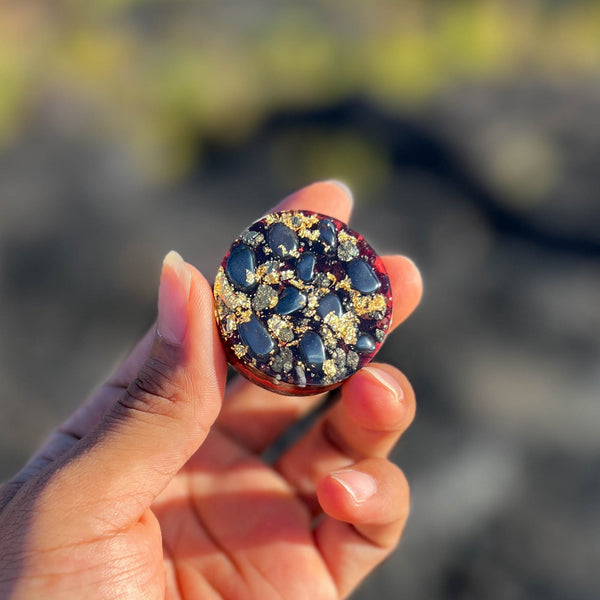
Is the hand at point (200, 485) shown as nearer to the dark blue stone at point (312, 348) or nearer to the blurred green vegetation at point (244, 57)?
the dark blue stone at point (312, 348)

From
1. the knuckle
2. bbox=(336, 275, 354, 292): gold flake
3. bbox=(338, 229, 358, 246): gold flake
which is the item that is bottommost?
the knuckle

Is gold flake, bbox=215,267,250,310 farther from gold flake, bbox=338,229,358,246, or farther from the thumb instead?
gold flake, bbox=338,229,358,246

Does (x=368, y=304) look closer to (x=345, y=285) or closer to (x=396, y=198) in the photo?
(x=345, y=285)

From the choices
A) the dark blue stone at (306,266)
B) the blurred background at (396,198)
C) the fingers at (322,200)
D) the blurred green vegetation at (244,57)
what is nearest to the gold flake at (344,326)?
the dark blue stone at (306,266)

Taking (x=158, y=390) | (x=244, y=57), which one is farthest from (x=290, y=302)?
(x=244, y=57)

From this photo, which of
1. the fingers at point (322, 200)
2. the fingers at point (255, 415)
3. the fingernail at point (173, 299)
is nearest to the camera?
the fingernail at point (173, 299)

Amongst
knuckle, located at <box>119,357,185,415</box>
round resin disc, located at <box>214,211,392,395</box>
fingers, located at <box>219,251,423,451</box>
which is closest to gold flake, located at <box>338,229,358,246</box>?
round resin disc, located at <box>214,211,392,395</box>

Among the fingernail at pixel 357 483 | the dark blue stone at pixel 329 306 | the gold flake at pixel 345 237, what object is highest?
the gold flake at pixel 345 237
